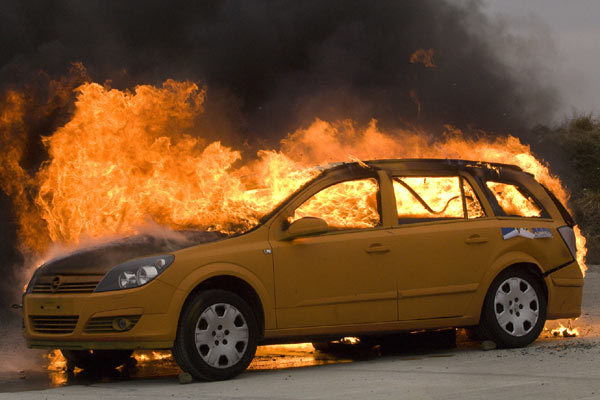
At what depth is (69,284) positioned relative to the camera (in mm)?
8070

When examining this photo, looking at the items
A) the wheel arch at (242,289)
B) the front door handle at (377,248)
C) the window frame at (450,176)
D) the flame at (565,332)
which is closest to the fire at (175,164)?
the window frame at (450,176)

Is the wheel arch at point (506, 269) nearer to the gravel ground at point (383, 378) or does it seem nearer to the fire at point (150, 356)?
the gravel ground at point (383, 378)

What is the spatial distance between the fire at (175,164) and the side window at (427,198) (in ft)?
0.26

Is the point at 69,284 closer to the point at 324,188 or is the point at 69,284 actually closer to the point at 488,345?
the point at 324,188

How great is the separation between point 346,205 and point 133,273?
6.72ft

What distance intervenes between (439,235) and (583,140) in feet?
116

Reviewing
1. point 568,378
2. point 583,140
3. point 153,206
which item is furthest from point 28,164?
point 583,140

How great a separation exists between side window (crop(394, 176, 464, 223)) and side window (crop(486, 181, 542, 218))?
0.44m

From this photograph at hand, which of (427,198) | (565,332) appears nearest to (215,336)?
(427,198)

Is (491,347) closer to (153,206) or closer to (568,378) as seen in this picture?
(568,378)

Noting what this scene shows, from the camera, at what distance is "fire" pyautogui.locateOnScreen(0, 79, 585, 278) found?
30.1 feet

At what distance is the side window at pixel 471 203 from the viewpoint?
30.8 ft

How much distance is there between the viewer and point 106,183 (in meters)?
10.9

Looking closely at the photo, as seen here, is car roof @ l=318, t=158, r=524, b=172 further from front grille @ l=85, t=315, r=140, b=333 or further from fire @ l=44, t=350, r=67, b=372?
fire @ l=44, t=350, r=67, b=372
